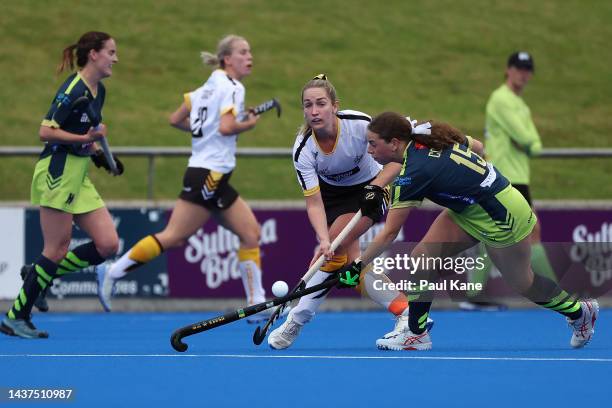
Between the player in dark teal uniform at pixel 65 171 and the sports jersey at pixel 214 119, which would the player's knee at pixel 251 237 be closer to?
the sports jersey at pixel 214 119

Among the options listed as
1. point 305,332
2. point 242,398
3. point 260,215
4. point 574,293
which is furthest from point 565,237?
point 242,398

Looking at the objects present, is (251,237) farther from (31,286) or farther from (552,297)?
(552,297)

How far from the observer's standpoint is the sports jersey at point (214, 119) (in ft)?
35.5

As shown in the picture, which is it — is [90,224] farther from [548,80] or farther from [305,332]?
[548,80]

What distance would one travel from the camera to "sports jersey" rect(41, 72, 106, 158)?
30.7ft

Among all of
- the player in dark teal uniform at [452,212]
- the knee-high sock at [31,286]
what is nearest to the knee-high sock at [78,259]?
the knee-high sock at [31,286]

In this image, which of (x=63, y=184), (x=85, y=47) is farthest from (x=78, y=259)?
(x=85, y=47)

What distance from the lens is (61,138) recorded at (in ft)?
30.7

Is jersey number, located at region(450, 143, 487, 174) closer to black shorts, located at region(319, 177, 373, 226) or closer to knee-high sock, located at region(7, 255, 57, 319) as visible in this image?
black shorts, located at region(319, 177, 373, 226)

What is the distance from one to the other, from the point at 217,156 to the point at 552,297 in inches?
140

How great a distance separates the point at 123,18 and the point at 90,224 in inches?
599

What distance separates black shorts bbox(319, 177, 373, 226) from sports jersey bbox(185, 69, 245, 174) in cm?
210

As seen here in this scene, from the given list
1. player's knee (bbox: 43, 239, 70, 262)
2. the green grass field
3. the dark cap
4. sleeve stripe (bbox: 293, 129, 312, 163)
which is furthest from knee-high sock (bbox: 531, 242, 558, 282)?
the green grass field

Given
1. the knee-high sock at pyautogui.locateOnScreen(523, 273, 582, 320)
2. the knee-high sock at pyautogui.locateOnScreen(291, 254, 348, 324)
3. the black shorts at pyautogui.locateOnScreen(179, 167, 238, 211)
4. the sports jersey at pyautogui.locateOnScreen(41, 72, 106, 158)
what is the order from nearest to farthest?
the knee-high sock at pyautogui.locateOnScreen(523, 273, 582, 320) → the knee-high sock at pyautogui.locateOnScreen(291, 254, 348, 324) → the sports jersey at pyautogui.locateOnScreen(41, 72, 106, 158) → the black shorts at pyautogui.locateOnScreen(179, 167, 238, 211)
